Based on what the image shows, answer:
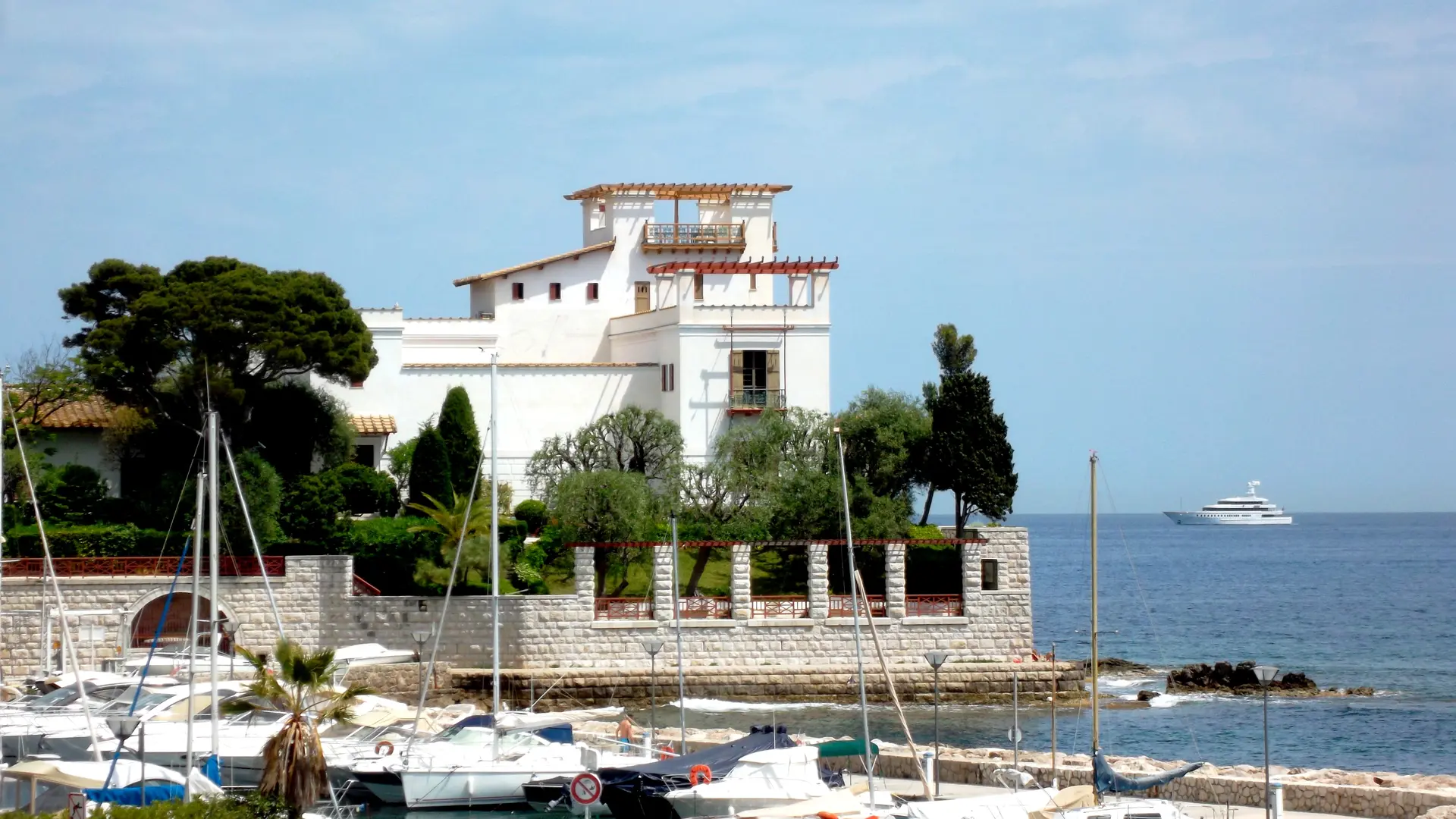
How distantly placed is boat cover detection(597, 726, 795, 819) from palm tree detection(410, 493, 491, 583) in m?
14.9

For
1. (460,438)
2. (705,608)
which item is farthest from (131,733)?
(460,438)

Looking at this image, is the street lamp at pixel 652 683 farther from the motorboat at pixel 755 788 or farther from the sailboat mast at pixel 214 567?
the sailboat mast at pixel 214 567

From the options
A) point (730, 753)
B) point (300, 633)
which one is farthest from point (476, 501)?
point (730, 753)

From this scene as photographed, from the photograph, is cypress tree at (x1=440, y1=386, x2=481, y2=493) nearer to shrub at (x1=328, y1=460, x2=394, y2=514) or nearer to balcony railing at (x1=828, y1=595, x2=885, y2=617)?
shrub at (x1=328, y1=460, x2=394, y2=514)

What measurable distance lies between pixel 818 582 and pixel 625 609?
476 cm

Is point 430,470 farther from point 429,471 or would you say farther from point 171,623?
point 171,623

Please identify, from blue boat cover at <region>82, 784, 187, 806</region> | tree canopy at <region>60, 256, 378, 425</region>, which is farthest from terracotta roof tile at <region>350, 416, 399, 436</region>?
blue boat cover at <region>82, 784, 187, 806</region>

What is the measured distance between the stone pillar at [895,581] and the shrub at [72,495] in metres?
20.1

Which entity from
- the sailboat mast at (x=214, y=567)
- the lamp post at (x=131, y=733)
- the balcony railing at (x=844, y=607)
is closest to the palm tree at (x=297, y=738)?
the lamp post at (x=131, y=733)

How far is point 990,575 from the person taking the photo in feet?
149

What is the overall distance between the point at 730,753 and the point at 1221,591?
78.7m

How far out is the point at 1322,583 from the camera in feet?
353

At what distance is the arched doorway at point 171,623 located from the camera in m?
41.0

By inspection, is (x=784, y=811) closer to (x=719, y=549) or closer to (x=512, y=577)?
(x=512, y=577)
